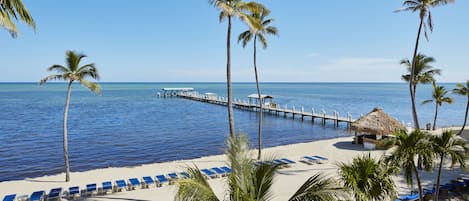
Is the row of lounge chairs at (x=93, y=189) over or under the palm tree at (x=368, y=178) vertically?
under

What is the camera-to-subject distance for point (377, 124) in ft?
67.4

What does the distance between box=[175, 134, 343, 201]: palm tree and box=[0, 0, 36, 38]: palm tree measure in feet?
11.8

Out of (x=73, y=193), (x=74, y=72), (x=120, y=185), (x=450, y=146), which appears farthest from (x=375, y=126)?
(x=74, y=72)

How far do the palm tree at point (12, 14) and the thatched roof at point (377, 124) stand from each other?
20617mm

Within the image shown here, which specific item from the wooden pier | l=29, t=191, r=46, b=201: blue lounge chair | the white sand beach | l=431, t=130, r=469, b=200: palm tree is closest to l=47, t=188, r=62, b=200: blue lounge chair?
l=29, t=191, r=46, b=201: blue lounge chair

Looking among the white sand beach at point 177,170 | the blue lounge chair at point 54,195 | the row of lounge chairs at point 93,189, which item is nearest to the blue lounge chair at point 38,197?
the row of lounge chairs at point 93,189

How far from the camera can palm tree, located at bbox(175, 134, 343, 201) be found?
4.42m

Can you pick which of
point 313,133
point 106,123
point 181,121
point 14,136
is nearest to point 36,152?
point 14,136

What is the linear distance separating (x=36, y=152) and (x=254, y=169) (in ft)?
79.1

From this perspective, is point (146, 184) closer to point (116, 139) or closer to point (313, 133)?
point (116, 139)

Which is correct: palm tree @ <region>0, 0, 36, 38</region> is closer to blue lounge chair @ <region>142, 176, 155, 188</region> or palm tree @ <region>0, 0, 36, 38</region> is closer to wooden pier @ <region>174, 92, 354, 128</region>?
blue lounge chair @ <region>142, 176, 155, 188</region>

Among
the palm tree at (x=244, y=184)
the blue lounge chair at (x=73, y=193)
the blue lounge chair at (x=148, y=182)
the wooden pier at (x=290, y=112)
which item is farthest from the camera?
the wooden pier at (x=290, y=112)

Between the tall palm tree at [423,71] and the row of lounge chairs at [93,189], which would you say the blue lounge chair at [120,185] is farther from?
the tall palm tree at [423,71]

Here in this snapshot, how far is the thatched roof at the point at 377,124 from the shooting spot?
20031 mm
